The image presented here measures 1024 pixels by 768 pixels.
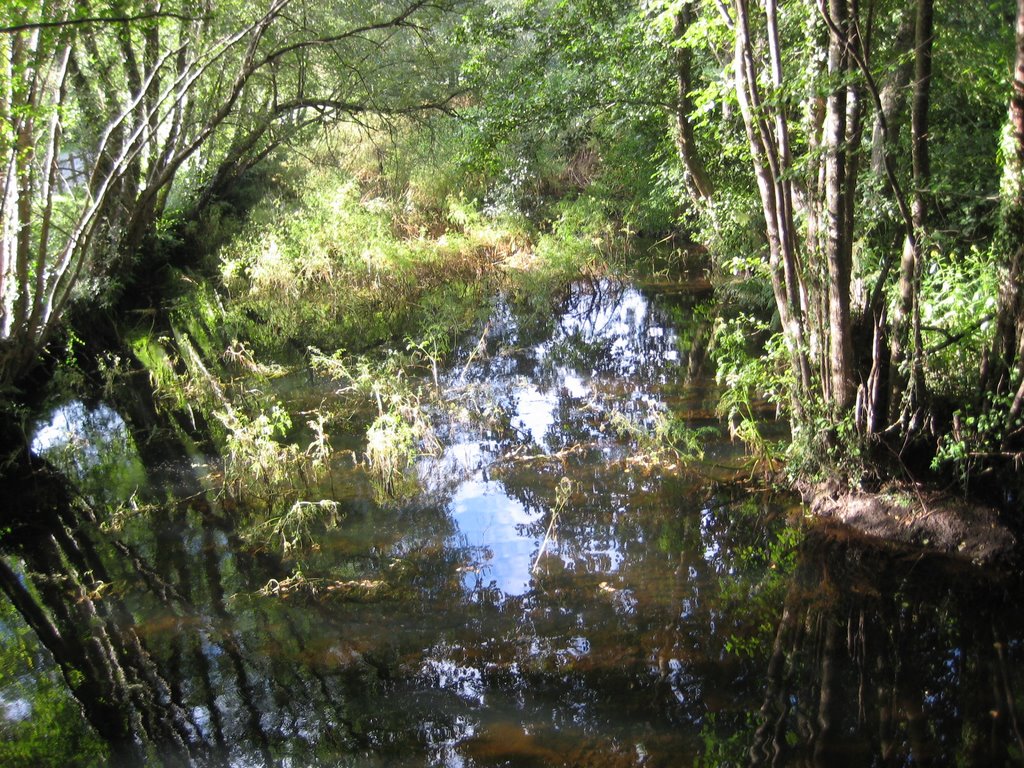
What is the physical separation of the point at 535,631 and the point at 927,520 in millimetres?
2548

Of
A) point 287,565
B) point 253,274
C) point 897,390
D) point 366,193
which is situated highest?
point 366,193

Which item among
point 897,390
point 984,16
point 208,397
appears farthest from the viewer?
point 208,397

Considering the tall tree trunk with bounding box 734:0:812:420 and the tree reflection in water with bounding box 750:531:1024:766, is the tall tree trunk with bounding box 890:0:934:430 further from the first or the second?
the tree reflection in water with bounding box 750:531:1024:766

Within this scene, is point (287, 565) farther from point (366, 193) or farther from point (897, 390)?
point (366, 193)

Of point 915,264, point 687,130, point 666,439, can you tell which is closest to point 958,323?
Answer: point 915,264

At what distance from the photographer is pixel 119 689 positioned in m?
3.87

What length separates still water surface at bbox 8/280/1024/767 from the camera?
11.1 feet

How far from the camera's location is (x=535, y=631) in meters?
4.20

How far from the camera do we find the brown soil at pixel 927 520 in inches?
176

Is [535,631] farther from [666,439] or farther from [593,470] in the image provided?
[666,439]

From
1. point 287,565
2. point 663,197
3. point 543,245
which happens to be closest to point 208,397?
point 287,565

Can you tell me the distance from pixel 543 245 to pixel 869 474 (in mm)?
8963

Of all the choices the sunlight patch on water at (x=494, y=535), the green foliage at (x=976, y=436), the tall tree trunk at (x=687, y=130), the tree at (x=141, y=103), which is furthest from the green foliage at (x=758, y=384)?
the tree at (x=141, y=103)

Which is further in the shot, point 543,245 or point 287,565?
point 543,245
